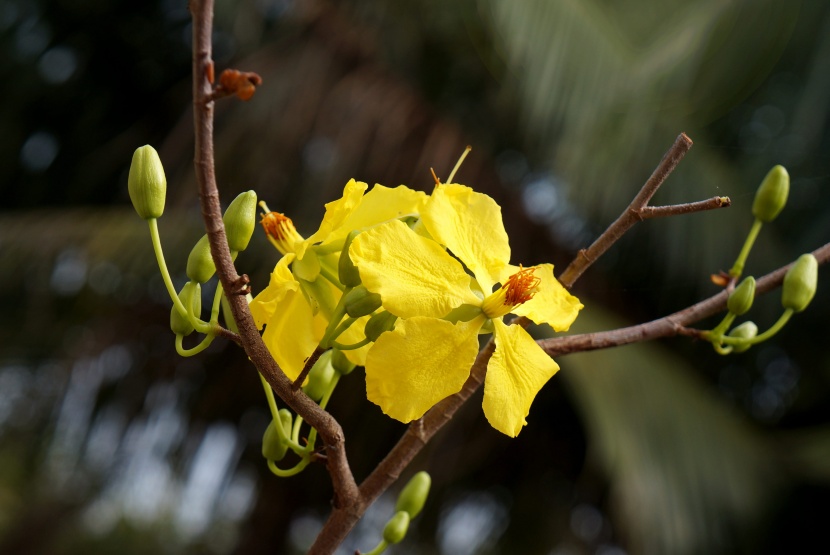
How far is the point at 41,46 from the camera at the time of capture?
3053mm

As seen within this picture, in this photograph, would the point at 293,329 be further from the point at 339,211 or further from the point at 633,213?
the point at 633,213

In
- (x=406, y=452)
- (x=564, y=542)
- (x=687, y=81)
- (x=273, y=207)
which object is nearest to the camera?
(x=406, y=452)

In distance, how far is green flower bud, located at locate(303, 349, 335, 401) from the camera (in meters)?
0.48

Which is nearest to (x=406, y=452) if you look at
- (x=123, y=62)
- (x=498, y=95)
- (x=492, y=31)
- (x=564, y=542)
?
(x=492, y=31)

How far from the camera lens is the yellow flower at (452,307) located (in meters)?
0.41

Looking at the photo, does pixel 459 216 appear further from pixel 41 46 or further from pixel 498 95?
pixel 41 46

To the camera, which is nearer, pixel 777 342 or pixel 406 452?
pixel 406 452

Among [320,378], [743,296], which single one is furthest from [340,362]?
[743,296]

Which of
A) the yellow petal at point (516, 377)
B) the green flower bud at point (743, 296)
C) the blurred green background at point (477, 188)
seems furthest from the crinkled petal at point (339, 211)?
the blurred green background at point (477, 188)

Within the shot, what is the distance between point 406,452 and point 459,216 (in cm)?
13

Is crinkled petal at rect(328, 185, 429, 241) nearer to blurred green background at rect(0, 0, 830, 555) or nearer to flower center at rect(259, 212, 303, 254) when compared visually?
flower center at rect(259, 212, 303, 254)

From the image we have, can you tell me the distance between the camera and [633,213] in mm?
445

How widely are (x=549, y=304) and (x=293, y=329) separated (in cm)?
15

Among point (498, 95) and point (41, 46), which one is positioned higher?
point (498, 95)
